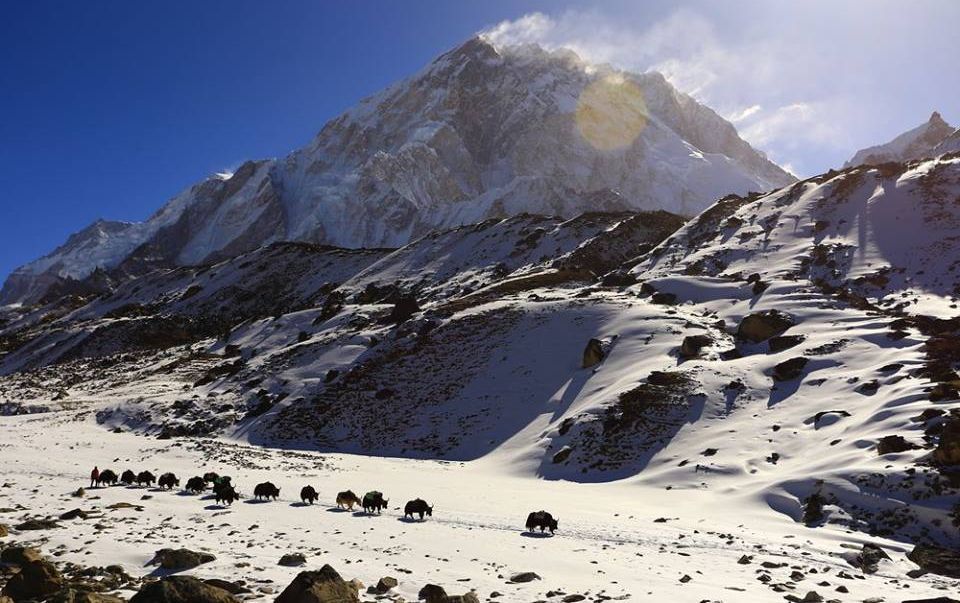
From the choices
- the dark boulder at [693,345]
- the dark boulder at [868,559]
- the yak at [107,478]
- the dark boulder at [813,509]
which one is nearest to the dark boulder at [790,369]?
the dark boulder at [693,345]

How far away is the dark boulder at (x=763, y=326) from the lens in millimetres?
45469

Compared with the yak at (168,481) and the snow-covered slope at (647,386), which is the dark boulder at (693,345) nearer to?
the snow-covered slope at (647,386)

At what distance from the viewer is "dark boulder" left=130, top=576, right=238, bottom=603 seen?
11.0 metres

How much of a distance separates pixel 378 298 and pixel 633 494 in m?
71.7

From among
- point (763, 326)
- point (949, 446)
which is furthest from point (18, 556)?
point (763, 326)

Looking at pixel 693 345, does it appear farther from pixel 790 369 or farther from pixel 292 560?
pixel 292 560

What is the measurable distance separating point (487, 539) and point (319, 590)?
8.32 meters

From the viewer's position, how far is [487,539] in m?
19.1

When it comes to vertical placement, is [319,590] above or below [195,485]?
above

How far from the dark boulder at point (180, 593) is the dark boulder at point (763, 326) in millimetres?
41823

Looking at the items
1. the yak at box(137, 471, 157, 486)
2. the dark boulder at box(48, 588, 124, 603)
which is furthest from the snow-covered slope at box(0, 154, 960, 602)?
the dark boulder at box(48, 588, 124, 603)

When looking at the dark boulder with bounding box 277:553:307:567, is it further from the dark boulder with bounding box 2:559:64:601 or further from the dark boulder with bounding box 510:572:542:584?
the dark boulder with bounding box 510:572:542:584

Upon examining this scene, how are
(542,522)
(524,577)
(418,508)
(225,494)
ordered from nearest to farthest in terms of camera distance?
(524,577)
(542,522)
(418,508)
(225,494)

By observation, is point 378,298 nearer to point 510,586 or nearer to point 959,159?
point 959,159
